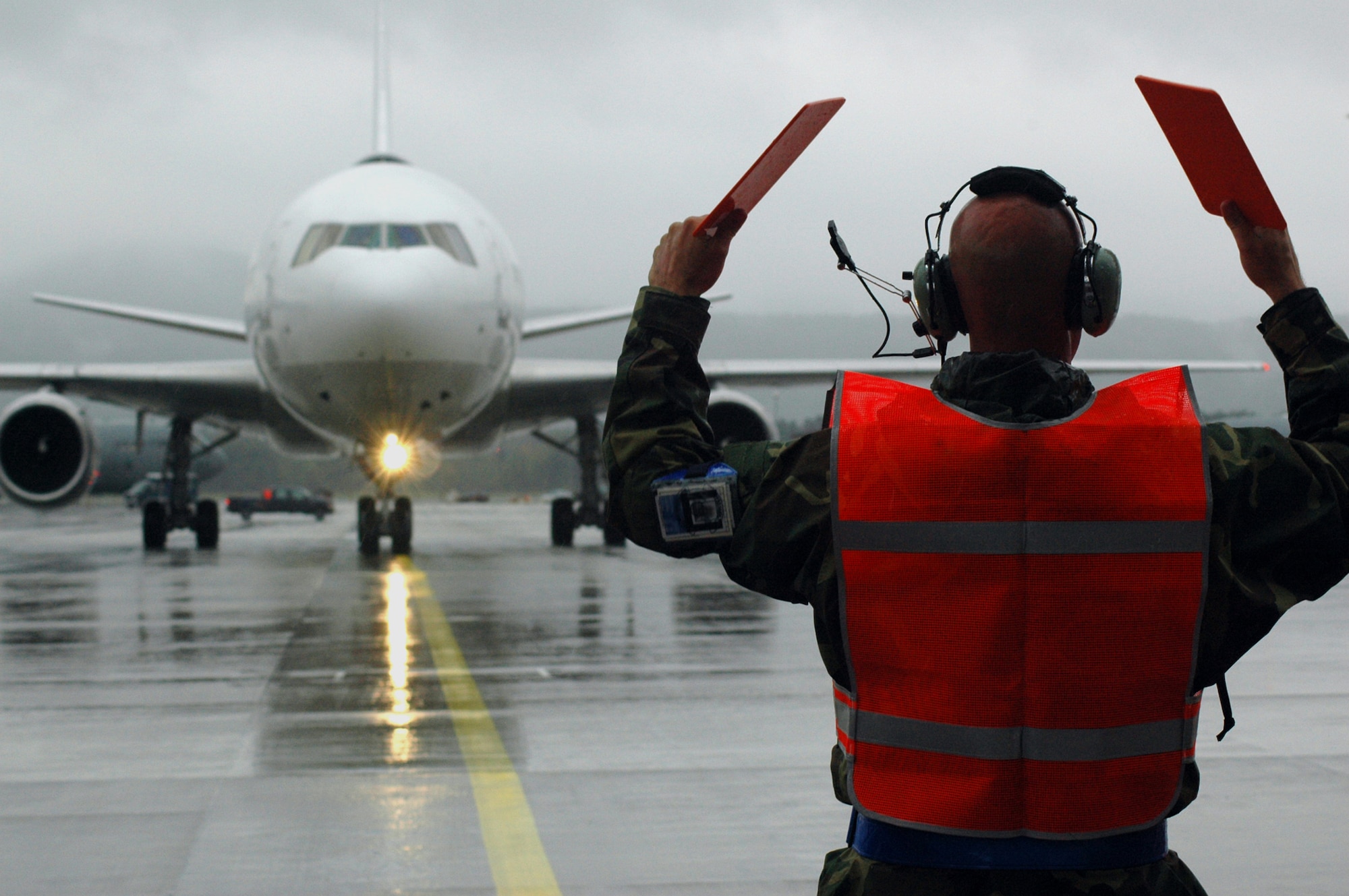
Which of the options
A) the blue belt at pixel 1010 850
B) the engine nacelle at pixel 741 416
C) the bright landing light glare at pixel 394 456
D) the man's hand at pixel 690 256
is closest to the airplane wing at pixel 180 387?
the bright landing light glare at pixel 394 456

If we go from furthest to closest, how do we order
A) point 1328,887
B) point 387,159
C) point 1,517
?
point 1,517
point 387,159
point 1328,887

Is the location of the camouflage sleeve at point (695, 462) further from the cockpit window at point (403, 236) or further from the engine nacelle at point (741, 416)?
the engine nacelle at point (741, 416)

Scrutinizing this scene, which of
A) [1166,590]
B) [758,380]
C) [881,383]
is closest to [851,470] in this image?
[881,383]

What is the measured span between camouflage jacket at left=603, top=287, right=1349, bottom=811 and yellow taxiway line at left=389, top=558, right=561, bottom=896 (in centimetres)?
195

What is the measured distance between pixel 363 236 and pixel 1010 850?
11897mm

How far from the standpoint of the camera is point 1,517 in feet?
133

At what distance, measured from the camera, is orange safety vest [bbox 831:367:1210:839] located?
169 centimetres

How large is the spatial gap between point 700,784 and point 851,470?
3143 mm

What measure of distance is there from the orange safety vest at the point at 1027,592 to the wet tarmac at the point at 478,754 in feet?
6.49

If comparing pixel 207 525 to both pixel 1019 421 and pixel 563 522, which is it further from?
pixel 1019 421

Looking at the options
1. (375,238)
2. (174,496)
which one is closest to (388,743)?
(375,238)

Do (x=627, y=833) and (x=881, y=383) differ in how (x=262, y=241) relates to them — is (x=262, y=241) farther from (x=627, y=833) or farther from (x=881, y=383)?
(x=881, y=383)

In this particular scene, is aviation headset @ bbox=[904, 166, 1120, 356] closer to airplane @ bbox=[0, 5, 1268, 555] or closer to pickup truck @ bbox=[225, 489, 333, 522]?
airplane @ bbox=[0, 5, 1268, 555]

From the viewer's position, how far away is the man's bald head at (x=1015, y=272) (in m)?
1.78
